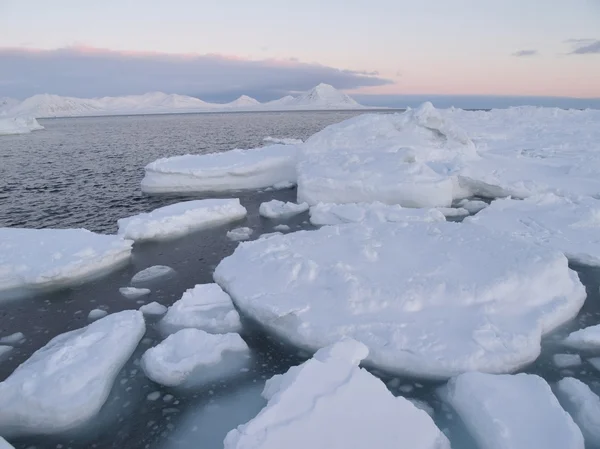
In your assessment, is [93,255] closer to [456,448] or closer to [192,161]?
[456,448]

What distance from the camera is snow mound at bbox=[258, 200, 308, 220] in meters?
12.8

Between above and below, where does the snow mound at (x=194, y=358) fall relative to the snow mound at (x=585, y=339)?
below

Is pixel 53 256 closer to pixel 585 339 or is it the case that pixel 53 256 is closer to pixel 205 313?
pixel 205 313

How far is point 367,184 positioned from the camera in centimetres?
1352

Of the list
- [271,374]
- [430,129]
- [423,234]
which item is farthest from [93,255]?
[430,129]

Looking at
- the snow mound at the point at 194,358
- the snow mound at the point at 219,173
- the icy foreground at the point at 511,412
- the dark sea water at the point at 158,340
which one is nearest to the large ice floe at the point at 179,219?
the dark sea water at the point at 158,340

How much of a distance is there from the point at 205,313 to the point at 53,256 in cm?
400

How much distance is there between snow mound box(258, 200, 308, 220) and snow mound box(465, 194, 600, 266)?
5.09 meters

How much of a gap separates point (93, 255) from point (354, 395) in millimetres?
6825

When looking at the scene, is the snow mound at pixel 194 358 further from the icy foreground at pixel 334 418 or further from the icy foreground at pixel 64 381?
the icy foreground at pixel 334 418

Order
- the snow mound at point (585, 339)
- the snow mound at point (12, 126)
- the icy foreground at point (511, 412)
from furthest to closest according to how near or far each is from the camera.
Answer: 1. the snow mound at point (12, 126)
2. the snow mound at point (585, 339)
3. the icy foreground at point (511, 412)

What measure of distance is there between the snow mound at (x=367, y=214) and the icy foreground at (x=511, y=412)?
6.34 meters

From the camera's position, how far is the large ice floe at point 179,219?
10.8 meters

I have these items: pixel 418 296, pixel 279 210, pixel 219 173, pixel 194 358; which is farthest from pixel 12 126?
pixel 418 296
